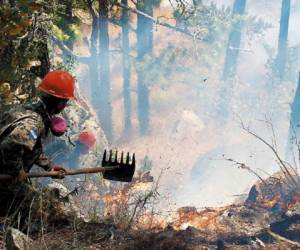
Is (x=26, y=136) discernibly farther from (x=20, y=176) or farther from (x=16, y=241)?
(x=16, y=241)

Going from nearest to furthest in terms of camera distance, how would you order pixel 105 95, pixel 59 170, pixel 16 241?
pixel 16 241, pixel 59 170, pixel 105 95

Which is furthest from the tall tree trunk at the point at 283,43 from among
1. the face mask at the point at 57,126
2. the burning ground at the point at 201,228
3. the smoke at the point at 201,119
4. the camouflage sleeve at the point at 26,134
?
the camouflage sleeve at the point at 26,134

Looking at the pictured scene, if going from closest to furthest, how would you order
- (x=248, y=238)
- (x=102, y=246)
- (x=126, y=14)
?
1. (x=102, y=246)
2. (x=248, y=238)
3. (x=126, y=14)

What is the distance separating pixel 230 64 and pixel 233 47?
111cm

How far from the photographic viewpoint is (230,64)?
1089 inches

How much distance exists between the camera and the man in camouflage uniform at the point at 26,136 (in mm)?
3738

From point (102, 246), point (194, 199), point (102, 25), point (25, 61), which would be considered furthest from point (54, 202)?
point (194, 199)

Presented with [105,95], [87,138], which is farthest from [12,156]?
[105,95]

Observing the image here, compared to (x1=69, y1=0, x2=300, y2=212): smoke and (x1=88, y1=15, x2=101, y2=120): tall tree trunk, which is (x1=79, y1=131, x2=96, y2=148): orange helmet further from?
(x1=88, y1=15, x2=101, y2=120): tall tree trunk

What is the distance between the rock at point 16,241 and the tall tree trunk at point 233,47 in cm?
2451

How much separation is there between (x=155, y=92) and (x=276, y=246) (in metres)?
19.8

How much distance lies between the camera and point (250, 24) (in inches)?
1133

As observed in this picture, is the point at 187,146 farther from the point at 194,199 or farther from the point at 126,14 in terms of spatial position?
the point at 126,14

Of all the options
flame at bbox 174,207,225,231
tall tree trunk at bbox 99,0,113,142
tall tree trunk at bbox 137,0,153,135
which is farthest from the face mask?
tall tree trunk at bbox 137,0,153,135
